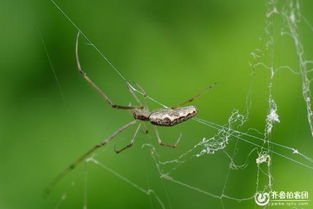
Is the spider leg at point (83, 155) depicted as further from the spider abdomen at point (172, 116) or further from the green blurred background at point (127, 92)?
the spider abdomen at point (172, 116)

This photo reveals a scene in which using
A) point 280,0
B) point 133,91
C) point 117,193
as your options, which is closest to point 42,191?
point 117,193

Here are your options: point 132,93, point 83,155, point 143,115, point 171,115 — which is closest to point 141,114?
point 143,115

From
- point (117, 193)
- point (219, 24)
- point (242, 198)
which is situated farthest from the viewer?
point (219, 24)

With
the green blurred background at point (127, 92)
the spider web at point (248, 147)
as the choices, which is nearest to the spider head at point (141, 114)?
the spider web at point (248, 147)

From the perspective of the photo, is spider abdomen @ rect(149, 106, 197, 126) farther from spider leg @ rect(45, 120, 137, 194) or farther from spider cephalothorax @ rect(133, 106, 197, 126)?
spider leg @ rect(45, 120, 137, 194)

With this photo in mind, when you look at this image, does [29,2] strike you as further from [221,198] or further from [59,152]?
[221,198]

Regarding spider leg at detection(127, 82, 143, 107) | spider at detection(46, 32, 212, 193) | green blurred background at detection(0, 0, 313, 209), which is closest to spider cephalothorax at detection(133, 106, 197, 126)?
spider at detection(46, 32, 212, 193)
